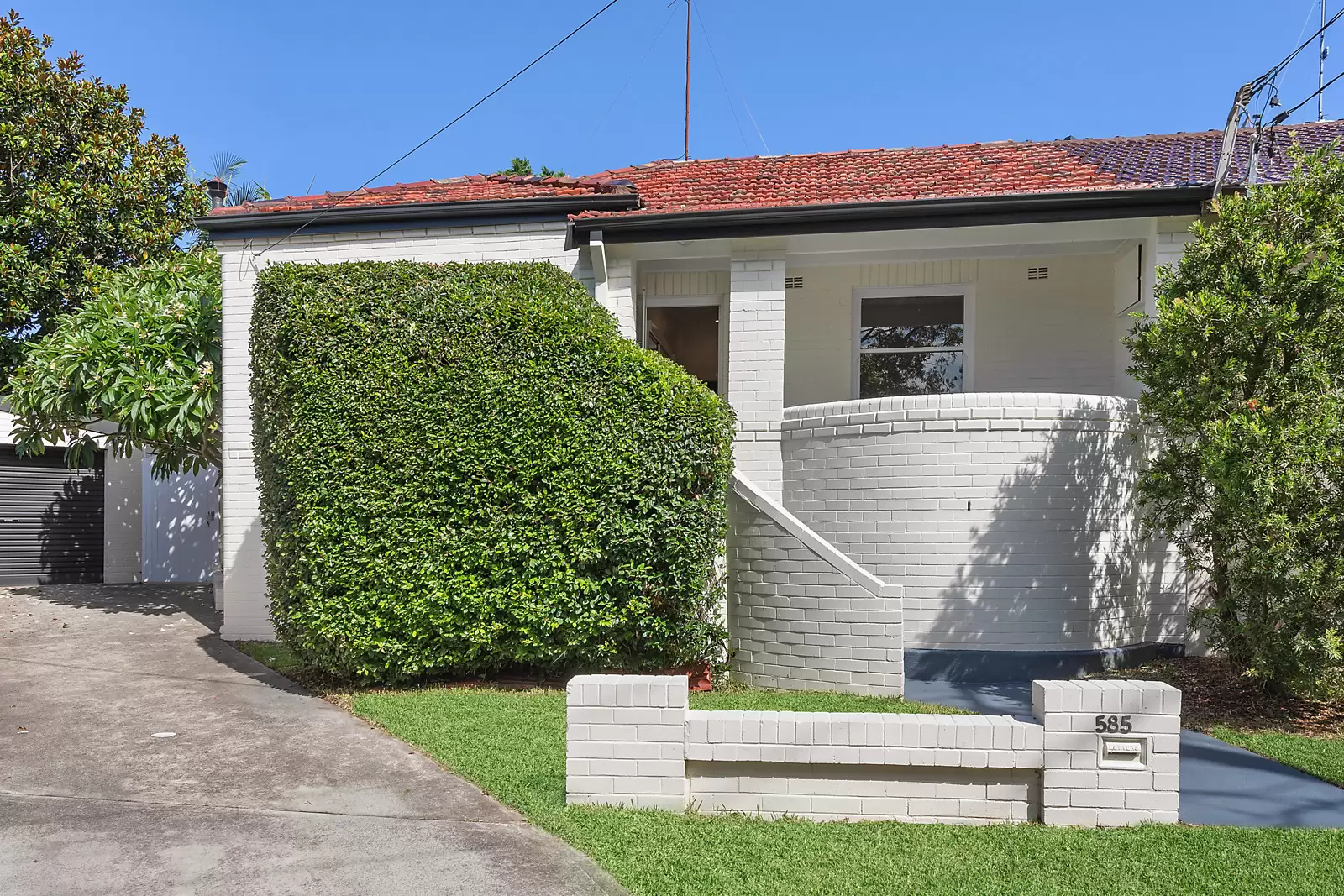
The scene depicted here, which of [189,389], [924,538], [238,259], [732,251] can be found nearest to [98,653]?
[189,389]

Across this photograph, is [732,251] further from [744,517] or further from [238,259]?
[238,259]

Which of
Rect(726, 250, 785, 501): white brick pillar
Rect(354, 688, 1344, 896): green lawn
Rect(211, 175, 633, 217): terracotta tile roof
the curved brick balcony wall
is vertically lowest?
Rect(354, 688, 1344, 896): green lawn

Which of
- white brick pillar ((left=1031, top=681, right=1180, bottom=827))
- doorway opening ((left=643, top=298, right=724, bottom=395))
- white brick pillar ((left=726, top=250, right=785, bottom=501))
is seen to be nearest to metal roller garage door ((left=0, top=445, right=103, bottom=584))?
doorway opening ((left=643, top=298, right=724, bottom=395))

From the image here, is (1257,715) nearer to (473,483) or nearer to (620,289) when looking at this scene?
(473,483)

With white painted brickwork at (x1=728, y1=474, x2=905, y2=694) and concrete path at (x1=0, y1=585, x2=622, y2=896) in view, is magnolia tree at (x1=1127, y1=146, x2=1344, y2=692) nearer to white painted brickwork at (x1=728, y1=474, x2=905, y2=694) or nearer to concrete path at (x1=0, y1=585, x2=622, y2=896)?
white painted brickwork at (x1=728, y1=474, x2=905, y2=694)

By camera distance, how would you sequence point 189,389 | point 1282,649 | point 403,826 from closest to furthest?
point 403,826 < point 1282,649 < point 189,389

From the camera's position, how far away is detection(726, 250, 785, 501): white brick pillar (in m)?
9.71

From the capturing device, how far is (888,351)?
1120cm

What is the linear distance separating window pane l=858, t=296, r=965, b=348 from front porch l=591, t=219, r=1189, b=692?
0.85m

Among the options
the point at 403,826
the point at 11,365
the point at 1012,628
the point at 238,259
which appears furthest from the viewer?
the point at 11,365

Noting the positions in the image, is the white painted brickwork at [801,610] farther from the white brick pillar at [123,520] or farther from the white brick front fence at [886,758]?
the white brick pillar at [123,520]

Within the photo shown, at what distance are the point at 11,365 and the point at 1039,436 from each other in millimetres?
17126

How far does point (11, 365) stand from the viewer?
1623 centimetres

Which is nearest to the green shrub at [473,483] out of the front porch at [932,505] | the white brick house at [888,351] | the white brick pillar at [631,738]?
the front porch at [932,505]
